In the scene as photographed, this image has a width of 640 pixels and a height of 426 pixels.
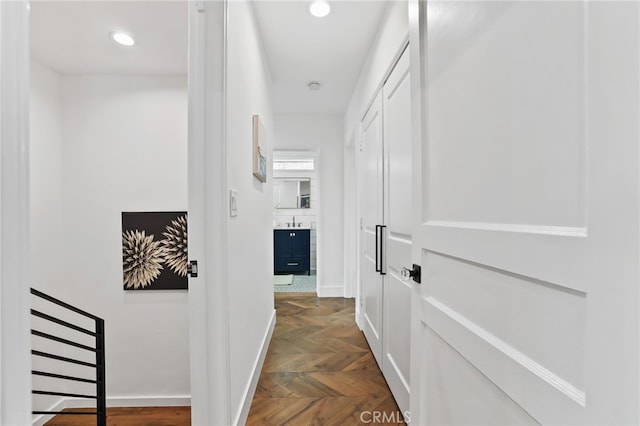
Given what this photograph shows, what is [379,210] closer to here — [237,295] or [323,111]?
[237,295]

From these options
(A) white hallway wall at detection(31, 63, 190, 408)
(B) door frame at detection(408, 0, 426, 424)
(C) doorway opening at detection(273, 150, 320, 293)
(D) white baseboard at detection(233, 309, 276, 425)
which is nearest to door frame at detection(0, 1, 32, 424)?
(B) door frame at detection(408, 0, 426, 424)

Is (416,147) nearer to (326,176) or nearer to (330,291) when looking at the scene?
(326,176)

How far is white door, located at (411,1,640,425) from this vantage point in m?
0.44

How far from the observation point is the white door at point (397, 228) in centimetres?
167

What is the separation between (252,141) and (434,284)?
1409 millimetres

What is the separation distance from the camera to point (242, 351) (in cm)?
163

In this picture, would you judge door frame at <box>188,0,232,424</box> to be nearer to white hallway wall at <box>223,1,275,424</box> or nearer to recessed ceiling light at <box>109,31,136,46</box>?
white hallway wall at <box>223,1,275,424</box>

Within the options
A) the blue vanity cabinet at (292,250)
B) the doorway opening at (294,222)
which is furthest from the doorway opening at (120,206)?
the blue vanity cabinet at (292,250)

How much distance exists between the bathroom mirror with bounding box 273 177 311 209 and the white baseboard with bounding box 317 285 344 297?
7.30ft

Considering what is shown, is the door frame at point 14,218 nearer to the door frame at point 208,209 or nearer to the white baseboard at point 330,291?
the door frame at point 208,209

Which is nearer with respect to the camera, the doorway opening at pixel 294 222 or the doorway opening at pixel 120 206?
the doorway opening at pixel 120 206

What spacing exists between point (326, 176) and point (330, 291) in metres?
1.57

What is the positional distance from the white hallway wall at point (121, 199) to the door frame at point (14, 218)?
1.76m

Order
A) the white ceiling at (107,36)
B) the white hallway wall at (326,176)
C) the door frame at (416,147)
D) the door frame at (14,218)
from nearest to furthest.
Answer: the door frame at (14,218) → the door frame at (416,147) → the white ceiling at (107,36) → the white hallway wall at (326,176)
